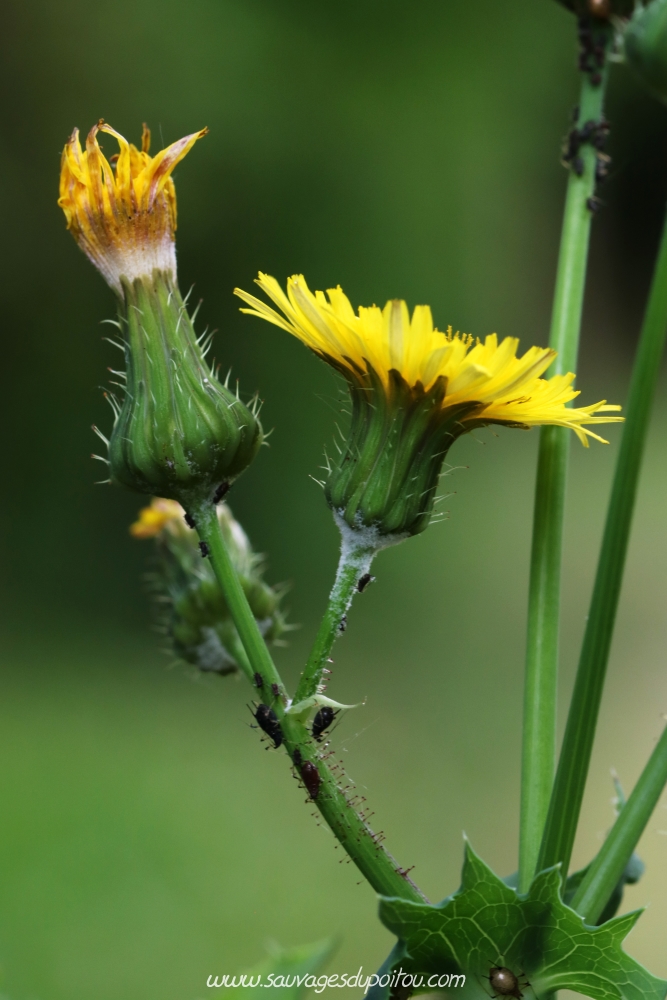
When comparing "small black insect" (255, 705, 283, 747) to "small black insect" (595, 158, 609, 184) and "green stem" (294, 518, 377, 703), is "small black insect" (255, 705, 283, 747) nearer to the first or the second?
"green stem" (294, 518, 377, 703)

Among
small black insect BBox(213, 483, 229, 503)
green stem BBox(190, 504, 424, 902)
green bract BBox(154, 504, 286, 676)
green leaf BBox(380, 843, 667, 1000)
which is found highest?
small black insect BBox(213, 483, 229, 503)

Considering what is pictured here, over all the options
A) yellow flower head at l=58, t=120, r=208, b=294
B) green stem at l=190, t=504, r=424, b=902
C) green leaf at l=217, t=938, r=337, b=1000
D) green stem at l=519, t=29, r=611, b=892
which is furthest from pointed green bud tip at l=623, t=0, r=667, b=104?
green leaf at l=217, t=938, r=337, b=1000

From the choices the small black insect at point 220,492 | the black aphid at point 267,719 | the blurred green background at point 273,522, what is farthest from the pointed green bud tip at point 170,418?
the blurred green background at point 273,522

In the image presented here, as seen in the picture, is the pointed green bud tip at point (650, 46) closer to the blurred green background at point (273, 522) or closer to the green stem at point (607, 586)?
the green stem at point (607, 586)

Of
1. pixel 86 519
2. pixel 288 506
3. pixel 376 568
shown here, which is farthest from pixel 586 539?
pixel 86 519

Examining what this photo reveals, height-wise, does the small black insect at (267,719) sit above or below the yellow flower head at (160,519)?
below

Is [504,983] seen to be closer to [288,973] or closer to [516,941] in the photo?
[516,941]
